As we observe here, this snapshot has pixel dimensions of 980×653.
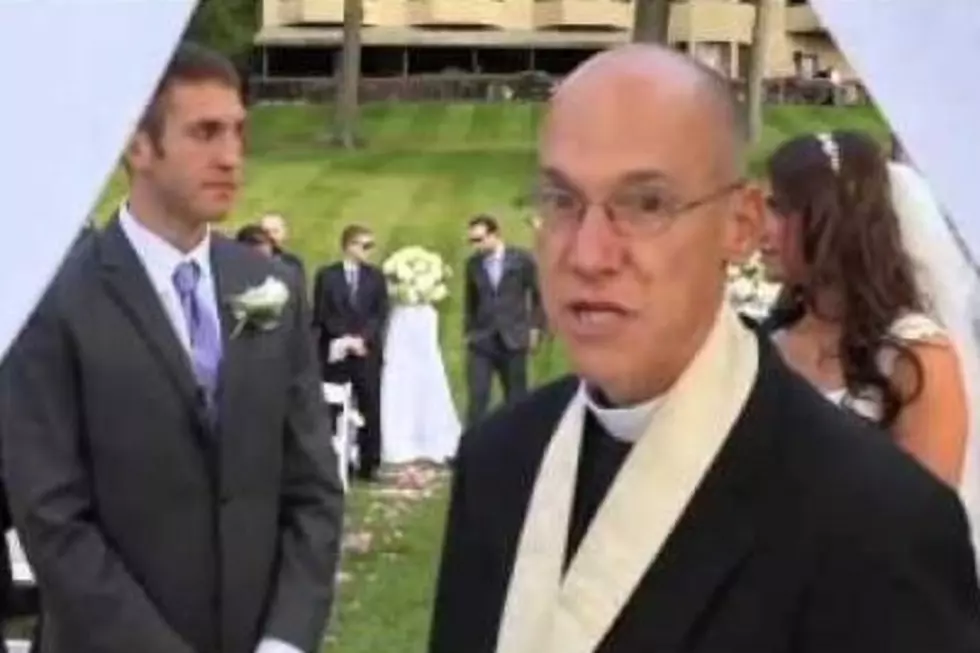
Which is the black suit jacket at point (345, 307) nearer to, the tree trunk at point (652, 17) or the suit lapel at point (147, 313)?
the tree trunk at point (652, 17)

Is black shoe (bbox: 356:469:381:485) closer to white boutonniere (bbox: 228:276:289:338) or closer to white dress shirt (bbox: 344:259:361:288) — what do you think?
white dress shirt (bbox: 344:259:361:288)

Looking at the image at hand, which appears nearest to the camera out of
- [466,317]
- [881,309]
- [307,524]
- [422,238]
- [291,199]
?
[881,309]

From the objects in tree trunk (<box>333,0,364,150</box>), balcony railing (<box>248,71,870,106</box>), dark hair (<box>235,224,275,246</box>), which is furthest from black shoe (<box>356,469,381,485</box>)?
balcony railing (<box>248,71,870,106</box>)

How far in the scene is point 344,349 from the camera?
17.1 metres

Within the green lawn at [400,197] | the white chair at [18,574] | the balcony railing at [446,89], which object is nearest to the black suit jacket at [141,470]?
the white chair at [18,574]

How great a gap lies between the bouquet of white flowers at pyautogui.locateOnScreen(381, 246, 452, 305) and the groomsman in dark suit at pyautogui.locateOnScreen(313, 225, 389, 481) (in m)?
0.61

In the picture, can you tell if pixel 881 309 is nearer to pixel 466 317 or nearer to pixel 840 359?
pixel 840 359

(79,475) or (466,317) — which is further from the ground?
(79,475)

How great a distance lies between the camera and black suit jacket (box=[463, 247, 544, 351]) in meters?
18.2

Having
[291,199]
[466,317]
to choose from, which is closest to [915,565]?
[466,317]

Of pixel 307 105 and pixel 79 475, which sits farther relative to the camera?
pixel 307 105

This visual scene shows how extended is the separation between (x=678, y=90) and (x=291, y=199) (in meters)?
36.4

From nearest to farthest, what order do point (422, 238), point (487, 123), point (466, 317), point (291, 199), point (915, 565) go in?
point (915, 565), point (466, 317), point (422, 238), point (291, 199), point (487, 123)

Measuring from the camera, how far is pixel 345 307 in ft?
56.6
